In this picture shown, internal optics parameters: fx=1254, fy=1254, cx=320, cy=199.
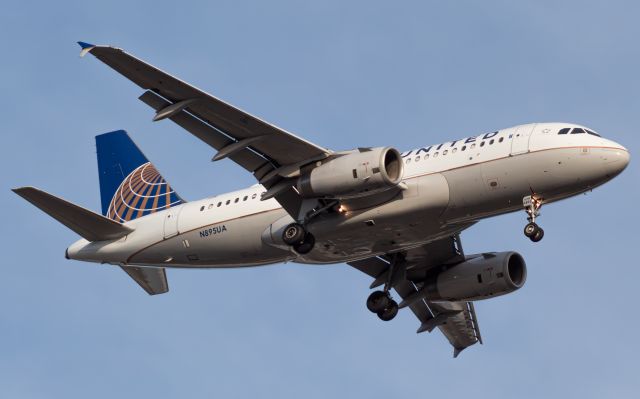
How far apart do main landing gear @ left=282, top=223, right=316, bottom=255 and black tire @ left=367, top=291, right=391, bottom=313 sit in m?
5.52

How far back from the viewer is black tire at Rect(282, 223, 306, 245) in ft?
134

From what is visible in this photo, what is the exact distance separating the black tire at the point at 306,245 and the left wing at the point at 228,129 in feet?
3.84

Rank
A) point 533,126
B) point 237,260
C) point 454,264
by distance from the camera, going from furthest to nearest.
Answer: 1. point 454,264
2. point 237,260
3. point 533,126

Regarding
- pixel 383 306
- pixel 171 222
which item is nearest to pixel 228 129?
pixel 171 222

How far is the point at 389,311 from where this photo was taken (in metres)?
45.7

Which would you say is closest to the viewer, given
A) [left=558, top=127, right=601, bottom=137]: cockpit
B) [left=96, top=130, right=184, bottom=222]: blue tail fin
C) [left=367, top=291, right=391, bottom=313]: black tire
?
[left=558, top=127, right=601, bottom=137]: cockpit

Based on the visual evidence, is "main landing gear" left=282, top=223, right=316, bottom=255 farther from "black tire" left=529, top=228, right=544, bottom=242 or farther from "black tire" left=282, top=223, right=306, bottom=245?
"black tire" left=529, top=228, right=544, bottom=242

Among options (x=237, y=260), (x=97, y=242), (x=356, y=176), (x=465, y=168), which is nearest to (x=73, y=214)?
(x=97, y=242)

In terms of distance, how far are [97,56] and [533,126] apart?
1388 cm

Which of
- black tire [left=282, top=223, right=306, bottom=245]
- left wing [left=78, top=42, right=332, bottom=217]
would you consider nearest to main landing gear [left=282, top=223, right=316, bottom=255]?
black tire [left=282, top=223, right=306, bottom=245]

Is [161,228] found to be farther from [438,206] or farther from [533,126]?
[533,126]

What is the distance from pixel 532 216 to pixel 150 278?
604 inches

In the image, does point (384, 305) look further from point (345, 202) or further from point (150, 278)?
point (150, 278)

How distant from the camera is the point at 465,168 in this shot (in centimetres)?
3950
